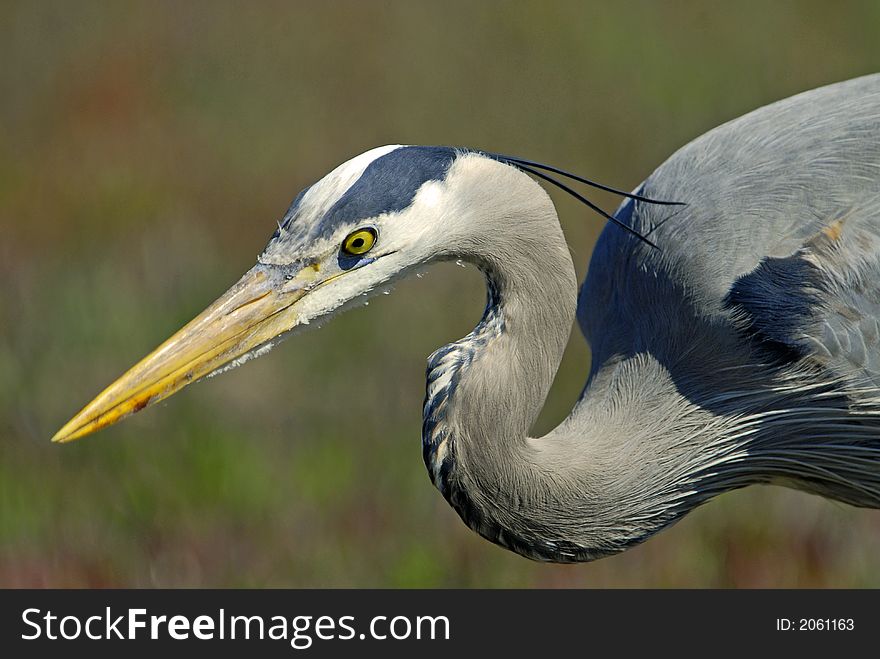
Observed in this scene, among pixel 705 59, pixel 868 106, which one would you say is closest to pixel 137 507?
pixel 868 106

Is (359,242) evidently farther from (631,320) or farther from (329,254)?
(631,320)

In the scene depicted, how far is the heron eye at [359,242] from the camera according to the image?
2395mm

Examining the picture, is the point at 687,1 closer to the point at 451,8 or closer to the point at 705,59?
the point at 705,59

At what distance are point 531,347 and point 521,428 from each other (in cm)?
16

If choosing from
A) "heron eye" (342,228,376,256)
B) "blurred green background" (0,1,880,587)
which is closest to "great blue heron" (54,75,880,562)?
"heron eye" (342,228,376,256)

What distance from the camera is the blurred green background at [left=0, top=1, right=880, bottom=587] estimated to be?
3.95 m

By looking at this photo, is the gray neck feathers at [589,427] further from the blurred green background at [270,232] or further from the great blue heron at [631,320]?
the blurred green background at [270,232]

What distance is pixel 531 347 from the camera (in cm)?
256

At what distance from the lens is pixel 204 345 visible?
8.00 ft

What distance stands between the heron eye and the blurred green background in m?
1.65

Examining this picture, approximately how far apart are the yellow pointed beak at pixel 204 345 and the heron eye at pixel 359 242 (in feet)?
0.25

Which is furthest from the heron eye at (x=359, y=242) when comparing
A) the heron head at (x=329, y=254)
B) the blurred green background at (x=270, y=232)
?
the blurred green background at (x=270, y=232)

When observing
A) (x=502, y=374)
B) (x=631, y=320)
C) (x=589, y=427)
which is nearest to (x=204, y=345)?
(x=502, y=374)

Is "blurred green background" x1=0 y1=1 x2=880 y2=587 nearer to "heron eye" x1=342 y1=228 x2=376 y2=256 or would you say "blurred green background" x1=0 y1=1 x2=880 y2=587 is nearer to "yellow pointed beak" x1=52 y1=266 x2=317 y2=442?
"yellow pointed beak" x1=52 y1=266 x2=317 y2=442
